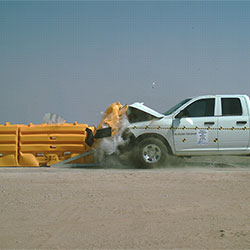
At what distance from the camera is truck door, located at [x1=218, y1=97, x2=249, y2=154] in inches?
383

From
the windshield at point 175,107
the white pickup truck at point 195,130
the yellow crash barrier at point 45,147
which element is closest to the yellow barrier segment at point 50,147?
the yellow crash barrier at point 45,147

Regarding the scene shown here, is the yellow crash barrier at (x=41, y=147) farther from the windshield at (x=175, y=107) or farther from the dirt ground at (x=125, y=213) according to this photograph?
the dirt ground at (x=125, y=213)

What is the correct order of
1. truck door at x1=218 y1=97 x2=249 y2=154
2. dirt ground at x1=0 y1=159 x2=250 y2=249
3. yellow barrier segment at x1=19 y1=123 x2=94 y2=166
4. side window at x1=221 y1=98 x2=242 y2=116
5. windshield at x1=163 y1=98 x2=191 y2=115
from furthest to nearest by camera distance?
yellow barrier segment at x1=19 y1=123 x2=94 y2=166 → windshield at x1=163 y1=98 x2=191 y2=115 → side window at x1=221 y1=98 x2=242 y2=116 → truck door at x1=218 y1=97 x2=249 y2=154 → dirt ground at x1=0 y1=159 x2=250 y2=249

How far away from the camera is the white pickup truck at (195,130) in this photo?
32.0 feet

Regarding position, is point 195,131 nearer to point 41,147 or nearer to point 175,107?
point 175,107

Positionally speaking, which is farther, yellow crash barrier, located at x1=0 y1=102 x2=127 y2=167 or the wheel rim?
yellow crash barrier, located at x1=0 y1=102 x2=127 y2=167

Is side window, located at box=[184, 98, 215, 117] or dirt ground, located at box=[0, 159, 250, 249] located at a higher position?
side window, located at box=[184, 98, 215, 117]

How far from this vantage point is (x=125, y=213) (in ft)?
17.1

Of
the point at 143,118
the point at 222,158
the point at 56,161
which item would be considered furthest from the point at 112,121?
the point at 222,158

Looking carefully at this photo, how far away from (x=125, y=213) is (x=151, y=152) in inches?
184

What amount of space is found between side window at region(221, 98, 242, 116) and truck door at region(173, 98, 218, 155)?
0.88ft

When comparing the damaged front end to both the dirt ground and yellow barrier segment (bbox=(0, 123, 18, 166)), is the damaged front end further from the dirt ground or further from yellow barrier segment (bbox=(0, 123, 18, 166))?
the dirt ground

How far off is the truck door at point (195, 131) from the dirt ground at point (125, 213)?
218 cm

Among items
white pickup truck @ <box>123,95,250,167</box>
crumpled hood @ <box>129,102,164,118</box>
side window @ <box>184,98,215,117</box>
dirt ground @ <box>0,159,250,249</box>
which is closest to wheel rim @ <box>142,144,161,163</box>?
white pickup truck @ <box>123,95,250,167</box>
